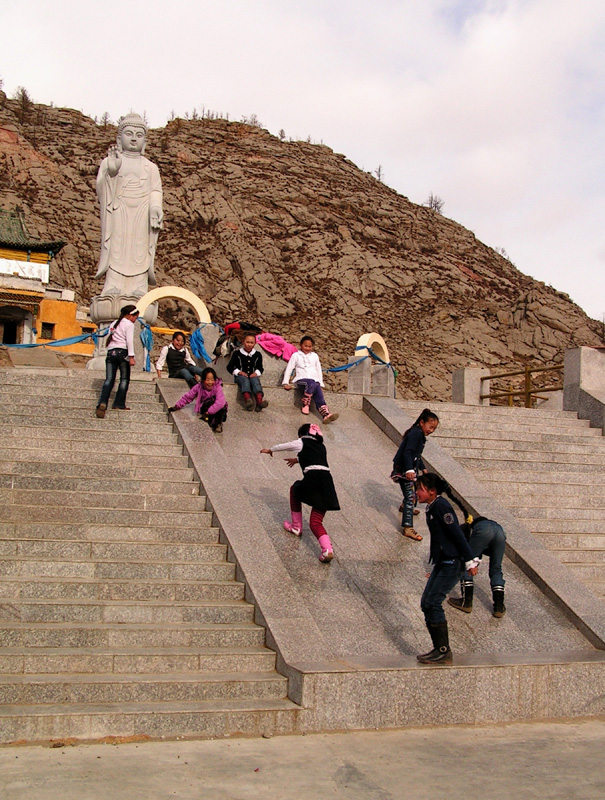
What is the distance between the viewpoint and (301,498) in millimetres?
7570

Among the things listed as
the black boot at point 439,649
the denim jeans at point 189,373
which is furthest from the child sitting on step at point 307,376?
the black boot at point 439,649

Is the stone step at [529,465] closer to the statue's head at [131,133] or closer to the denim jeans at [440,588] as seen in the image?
the denim jeans at [440,588]

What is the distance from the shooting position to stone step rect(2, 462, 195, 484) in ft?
27.9

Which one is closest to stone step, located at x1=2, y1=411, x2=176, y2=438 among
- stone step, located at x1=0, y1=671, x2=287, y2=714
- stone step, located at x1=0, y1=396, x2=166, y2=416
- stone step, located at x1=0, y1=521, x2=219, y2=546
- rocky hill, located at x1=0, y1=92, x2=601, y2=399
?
stone step, located at x1=0, y1=396, x2=166, y2=416

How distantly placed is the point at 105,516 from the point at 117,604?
1487 mm

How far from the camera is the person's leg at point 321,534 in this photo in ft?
24.1

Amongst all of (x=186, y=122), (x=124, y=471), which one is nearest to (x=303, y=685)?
(x=124, y=471)

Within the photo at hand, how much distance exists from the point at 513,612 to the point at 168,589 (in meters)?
2.97

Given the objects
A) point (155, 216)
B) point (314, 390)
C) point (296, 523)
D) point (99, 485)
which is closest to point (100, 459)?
point (99, 485)

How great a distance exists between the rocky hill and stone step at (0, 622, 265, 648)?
1335 inches

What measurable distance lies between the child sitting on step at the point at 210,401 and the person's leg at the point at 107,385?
82 centimetres

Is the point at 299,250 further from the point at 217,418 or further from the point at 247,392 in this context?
the point at 217,418

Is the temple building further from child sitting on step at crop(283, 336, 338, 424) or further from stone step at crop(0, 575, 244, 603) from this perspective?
stone step at crop(0, 575, 244, 603)

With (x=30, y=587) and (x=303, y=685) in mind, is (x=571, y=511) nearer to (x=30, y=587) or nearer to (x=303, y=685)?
(x=303, y=685)
